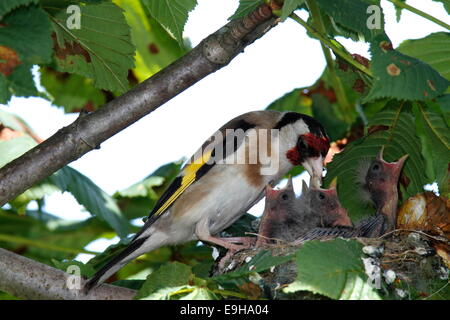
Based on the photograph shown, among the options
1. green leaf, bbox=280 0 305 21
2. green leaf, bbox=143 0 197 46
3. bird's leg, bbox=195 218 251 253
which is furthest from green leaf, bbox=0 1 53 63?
bird's leg, bbox=195 218 251 253

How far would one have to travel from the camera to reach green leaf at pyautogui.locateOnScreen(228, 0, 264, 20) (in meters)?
4.32

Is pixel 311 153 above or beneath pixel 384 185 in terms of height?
above

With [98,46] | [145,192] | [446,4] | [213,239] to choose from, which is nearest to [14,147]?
[98,46]

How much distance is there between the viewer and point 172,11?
4.40 metres

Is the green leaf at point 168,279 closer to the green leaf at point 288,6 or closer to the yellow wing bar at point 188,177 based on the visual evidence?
→ the green leaf at point 288,6

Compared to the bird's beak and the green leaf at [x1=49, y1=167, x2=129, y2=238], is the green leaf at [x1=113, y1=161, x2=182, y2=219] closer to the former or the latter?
the green leaf at [x1=49, y1=167, x2=129, y2=238]

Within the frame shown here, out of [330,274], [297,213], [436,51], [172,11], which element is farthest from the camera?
[297,213]

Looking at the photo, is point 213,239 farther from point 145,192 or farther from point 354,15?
point 354,15

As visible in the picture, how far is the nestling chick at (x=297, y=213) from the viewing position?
5.63m

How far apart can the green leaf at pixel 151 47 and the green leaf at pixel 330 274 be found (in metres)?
3.17

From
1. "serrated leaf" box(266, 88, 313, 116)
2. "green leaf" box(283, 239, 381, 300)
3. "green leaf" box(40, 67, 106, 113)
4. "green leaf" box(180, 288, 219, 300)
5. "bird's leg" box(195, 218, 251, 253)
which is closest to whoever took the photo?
"green leaf" box(283, 239, 381, 300)

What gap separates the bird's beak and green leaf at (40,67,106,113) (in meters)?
1.87

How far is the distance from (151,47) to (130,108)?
7.34 ft
